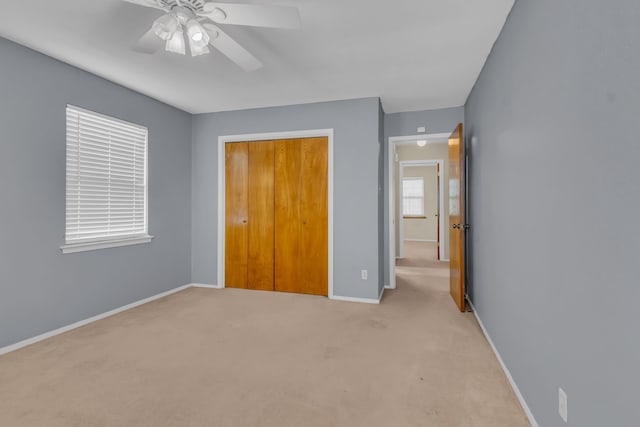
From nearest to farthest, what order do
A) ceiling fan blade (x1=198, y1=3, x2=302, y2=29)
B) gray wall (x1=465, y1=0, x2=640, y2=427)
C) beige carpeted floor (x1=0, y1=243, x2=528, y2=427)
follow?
gray wall (x1=465, y1=0, x2=640, y2=427) → ceiling fan blade (x1=198, y1=3, x2=302, y2=29) → beige carpeted floor (x1=0, y1=243, x2=528, y2=427)

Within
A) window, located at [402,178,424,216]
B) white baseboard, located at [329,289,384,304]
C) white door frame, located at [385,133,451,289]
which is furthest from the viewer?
window, located at [402,178,424,216]

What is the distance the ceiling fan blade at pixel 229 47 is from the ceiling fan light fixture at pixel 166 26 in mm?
178

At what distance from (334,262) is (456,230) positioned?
4.84 feet

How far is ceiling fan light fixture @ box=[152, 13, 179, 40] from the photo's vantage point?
5.68ft

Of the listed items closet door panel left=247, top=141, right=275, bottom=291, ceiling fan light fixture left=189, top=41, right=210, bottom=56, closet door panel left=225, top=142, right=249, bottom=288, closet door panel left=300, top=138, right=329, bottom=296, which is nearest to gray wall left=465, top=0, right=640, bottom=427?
ceiling fan light fixture left=189, top=41, right=210, bottom=56

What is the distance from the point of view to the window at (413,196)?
30.1 ft

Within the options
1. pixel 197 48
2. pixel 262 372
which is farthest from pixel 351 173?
pixel 262 372

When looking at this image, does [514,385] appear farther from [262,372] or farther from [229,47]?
[229,47]

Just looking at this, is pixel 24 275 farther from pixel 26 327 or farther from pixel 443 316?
pixel 443 316

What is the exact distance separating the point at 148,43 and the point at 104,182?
189 centimetres

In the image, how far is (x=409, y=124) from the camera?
14.0ft

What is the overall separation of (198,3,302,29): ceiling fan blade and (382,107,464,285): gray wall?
9.29 feet

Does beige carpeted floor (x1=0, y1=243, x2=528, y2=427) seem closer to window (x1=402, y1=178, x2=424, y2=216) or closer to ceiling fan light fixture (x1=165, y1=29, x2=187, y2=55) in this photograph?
ceiling fan light fixture (x1=165, y1=29, x2=187, y2=55)

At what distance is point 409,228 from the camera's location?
367 inches
